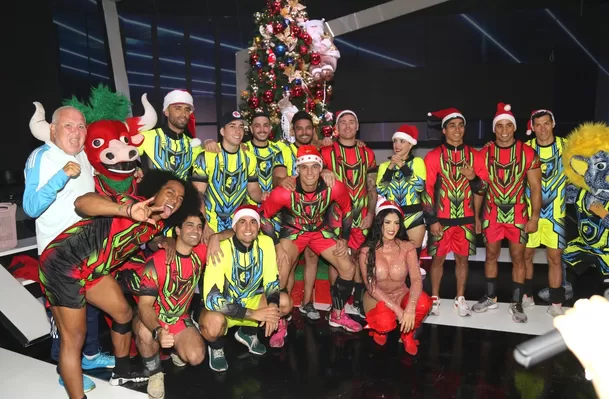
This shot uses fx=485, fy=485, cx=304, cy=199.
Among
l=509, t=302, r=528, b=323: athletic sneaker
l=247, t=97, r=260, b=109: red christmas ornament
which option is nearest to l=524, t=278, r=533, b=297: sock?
l=509, t=302, r=528, b=323: athletic sneaker

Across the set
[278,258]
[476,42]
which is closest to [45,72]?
[278,258]

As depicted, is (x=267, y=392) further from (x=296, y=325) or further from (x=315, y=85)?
(x=315, y=85)

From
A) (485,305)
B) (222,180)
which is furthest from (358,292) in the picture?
(222,180)

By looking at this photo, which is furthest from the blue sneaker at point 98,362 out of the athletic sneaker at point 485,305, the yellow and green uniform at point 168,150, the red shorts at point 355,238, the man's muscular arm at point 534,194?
the man's muscular arm at point 534,194

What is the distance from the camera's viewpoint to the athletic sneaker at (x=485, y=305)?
13.8 feet

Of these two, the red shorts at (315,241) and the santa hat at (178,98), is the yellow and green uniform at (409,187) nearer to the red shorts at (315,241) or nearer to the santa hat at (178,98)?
the red shorts at (315,241)

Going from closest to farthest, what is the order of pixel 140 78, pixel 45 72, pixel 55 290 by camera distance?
pixel 55 290 → pixel 45 72 → pixel 140 78

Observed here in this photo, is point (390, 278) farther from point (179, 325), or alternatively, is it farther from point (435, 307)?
point (179, 325)

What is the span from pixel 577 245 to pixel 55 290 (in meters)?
4.03

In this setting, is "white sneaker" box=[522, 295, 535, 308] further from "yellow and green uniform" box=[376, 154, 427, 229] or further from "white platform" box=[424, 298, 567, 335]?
"yellow and green uniform" box=[376, 154, 427, 229]

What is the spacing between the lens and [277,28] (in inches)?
225

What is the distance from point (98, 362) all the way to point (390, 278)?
2.16m

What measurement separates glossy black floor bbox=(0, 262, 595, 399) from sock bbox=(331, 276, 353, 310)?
239mm

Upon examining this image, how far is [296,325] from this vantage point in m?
4.02
